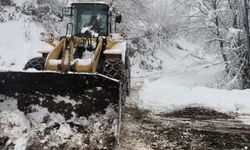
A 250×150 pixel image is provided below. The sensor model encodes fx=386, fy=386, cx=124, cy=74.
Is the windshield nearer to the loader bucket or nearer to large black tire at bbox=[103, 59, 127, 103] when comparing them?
large black tire at bbox=[103, 59, 127, 103]

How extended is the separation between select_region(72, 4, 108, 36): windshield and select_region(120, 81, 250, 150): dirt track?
2.31 meters

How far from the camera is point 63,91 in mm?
5742

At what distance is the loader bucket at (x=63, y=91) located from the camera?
5.69 m

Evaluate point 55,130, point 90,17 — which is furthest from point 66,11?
point 55,130

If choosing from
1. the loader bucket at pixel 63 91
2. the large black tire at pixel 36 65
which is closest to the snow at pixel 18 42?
the large black tire at pixel 36 65

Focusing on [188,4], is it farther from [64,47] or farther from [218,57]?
[64,47]

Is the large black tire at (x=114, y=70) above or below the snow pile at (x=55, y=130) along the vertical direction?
above

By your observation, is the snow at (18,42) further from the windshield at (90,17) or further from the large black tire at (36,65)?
the large black tire at (36,65)

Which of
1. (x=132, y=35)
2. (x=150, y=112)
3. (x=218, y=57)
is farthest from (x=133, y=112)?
(x=132, y=35)

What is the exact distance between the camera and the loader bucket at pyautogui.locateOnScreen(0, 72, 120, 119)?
5.69 m

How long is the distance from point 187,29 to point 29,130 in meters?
15.5

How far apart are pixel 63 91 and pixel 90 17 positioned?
4384 millimetres

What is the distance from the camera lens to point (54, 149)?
530 centimetres

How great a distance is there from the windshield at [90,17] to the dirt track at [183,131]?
231 cm
